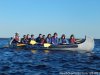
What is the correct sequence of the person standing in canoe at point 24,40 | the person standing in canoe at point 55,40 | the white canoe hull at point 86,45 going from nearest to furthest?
the white canoe hull at point 86,45 < the person standing in canoe at point 55,40 < the person standing in canoe at point 24,40

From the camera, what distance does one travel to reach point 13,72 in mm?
17016

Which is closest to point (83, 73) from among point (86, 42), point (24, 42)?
point (86, 42)

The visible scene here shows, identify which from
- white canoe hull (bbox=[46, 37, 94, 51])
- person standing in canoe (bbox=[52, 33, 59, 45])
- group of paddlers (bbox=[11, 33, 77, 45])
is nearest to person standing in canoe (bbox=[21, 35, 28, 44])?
group of paddlers (bbox=[11, 33, 77, 45])

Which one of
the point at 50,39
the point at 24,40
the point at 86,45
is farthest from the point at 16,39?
the point at 86,45

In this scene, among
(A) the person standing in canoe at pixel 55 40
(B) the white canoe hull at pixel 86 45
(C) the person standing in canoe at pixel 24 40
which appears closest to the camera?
(B) the white canoe hull at pixel 86 45

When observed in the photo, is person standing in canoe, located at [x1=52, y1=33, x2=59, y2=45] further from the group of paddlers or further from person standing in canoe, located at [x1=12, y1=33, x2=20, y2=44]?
person standing in canoe, located at [x1=12, y1=33, x2=20, y2=44]

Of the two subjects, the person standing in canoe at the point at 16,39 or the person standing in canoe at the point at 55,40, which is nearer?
the person standing in canoe at the point at 55,40

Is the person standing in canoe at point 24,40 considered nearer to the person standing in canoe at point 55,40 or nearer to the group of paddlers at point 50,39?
the group of paddlers at point 50,39

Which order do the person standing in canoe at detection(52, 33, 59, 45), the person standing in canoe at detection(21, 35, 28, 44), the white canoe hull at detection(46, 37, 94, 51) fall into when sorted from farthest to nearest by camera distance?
the person standing in canoe at detection(21, 35, 28, 44), the person standing in canoe at detection(52, 33, 59, 45), the white canoe hull at detection(46, 37, 94, 51)

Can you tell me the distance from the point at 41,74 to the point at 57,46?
16.9 meters

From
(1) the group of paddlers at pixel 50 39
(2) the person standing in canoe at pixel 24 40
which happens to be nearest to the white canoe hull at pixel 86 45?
(1) the group of paddlers at pixel 50 39

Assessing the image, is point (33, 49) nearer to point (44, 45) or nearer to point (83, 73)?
point (44, 45)

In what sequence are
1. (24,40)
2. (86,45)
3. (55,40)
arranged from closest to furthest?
(86,45), (55,40), (24,40)

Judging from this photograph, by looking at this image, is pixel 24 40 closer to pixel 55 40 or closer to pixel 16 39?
pixel 16 39
